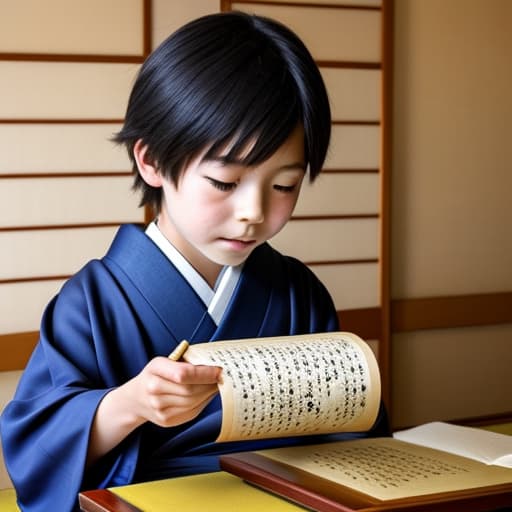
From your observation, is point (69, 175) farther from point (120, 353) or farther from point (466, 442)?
point (466, 442)

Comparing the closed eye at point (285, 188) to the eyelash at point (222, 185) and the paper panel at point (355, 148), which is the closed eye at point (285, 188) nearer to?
the eyelash at point (222, 185)

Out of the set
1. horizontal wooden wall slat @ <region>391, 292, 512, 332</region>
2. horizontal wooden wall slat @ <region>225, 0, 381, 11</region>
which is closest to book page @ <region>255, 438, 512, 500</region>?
horizontal wooden wall slat @ <region>225, 0, 381, 11</region>

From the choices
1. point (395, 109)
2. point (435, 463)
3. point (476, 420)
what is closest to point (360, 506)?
point (435, 463)

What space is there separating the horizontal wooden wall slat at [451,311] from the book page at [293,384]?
110 inches

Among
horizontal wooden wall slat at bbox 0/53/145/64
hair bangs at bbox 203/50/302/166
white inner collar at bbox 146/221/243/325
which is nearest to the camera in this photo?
hair bangs at bbox 203/50/302/166

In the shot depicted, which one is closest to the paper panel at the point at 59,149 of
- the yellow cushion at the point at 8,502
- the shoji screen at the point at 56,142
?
the shoji screen at the point at 56,142

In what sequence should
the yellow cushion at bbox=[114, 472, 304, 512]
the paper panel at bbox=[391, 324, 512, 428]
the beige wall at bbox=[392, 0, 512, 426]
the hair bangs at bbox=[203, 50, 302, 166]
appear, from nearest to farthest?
the yellow cushion at bbox=[114, 472, 304, 512] → the hair bangs at bbox=[203, 50, 302, 166] → the beige wall at bbox=[392, 0, 512, 426] → the paper panel at bbox=[391, 324, 512, 428]

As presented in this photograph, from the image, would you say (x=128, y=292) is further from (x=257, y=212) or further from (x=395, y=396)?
(x=395, y=396)

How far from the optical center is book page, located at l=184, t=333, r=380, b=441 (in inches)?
59.7

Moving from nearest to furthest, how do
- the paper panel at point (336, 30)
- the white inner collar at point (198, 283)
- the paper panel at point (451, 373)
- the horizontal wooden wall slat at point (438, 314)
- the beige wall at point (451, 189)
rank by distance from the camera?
1. the white inner collar at point (198, 283)
2. the paper panel at point (336, 30)
3. the horizontal wooden wall slat at point (438, 314)
4. the beige wall at point (451, 189)
5. the paper panel at point (451, 373)

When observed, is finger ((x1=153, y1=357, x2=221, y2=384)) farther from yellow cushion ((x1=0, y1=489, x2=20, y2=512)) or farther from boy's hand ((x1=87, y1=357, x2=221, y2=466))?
yellow cushion ((x1=0, y1=489, x2=20, y2=512))

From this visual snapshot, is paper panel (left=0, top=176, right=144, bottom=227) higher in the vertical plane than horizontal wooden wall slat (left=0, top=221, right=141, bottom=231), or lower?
higher

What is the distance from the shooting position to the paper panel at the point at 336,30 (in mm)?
4105

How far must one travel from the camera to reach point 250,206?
171cm
